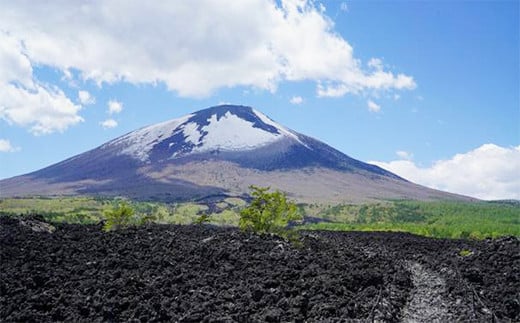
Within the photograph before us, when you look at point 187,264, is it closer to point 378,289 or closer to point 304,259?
point 304,259

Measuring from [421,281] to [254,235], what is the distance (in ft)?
24.6

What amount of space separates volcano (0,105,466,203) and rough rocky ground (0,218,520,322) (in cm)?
8779

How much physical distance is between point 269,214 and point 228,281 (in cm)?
1117

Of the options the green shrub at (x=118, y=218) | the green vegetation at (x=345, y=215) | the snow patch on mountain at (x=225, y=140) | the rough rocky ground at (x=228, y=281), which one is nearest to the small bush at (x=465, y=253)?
the rough rocky ground at (x=228, y=281)

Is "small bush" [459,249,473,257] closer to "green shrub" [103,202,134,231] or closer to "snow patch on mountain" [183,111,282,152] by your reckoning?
"green shrub" [103,202,134,231]

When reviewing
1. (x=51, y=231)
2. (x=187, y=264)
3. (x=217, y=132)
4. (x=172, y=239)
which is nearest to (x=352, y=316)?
(x=187, y=264)

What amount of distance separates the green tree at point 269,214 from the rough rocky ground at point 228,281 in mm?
3433

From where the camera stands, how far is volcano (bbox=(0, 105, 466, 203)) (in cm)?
13488

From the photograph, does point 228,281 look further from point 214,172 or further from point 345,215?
point 214,172

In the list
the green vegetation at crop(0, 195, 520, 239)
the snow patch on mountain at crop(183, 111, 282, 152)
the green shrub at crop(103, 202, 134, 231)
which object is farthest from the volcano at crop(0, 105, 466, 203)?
the green shrub at crop(103, 202, 134, 231)

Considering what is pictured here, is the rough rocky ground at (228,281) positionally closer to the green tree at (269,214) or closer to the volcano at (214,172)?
the green tree at (269,214)

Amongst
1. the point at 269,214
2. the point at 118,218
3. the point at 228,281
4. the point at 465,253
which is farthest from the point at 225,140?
the point at 228,281

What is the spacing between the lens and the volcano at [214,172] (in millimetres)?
134875

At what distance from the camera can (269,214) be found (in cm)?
2631
